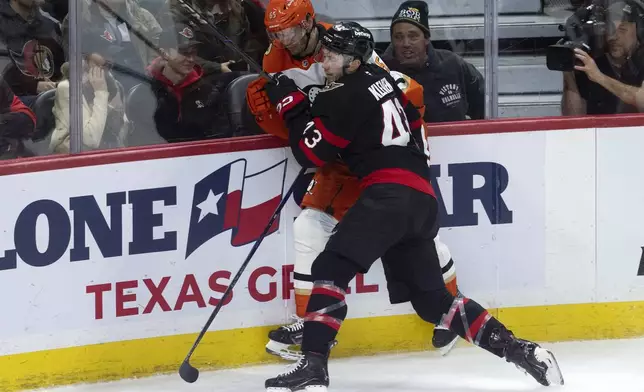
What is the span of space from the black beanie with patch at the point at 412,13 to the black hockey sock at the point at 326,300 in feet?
3.43

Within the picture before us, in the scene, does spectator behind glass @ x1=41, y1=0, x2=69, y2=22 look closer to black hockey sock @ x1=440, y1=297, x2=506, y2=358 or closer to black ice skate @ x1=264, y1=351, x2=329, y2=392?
black ice skate @ x1=264, y1=351, x2=329, y2=392

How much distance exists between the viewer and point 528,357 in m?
4.06

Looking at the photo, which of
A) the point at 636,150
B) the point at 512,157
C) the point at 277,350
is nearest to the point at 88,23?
the point at 277,350

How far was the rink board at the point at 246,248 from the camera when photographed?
4.05m

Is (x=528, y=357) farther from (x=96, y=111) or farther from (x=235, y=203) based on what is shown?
(x=96, y=111)

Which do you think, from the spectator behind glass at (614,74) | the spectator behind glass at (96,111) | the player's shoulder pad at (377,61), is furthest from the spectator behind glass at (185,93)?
the spectator behind glass at (614,74)

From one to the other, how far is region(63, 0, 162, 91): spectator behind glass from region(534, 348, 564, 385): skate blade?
162 centimetres

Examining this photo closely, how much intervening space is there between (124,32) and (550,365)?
5.90 feet

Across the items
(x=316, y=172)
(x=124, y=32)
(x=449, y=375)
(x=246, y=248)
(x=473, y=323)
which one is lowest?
(x=449, y=375)

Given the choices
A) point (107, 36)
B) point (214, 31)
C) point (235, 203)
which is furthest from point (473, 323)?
point (107, 36)

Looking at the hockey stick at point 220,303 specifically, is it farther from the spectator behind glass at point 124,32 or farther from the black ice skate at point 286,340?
the spectator behind glass at point 124,32

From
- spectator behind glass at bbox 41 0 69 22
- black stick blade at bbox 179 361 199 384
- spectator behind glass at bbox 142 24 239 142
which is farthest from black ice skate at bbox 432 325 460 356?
spectator behind glass at bbox 41 0 69 22

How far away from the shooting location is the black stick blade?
13.1ft

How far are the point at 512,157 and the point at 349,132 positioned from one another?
0.93 m
